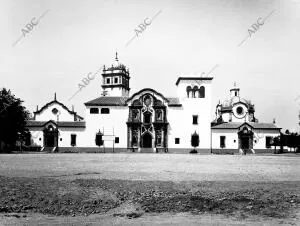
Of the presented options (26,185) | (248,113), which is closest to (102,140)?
(248,113)

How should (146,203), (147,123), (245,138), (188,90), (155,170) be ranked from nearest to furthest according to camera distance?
(146,203), (155,170), (147,123), (245,138), (188,90)

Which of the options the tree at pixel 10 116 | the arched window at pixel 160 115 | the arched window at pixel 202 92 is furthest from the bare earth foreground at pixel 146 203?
the arched window at pixel 202 92

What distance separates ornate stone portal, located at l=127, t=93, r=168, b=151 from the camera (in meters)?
54.5

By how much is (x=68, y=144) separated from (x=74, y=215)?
150 ft

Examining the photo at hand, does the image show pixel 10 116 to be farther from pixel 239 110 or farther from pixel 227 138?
pixel 239 110

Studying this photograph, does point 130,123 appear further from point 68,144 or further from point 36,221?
point 36,221

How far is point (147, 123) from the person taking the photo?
180 feet

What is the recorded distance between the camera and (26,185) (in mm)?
12609

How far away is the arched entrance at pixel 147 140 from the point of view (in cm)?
5495

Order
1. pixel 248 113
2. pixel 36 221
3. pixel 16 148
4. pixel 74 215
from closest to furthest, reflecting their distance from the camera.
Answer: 1. pixel 36 221
2. pixel 74 215
3. pixel 16 148
4. pixel 248 113

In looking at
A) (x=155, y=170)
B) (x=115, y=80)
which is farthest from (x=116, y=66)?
(x=155, y=170)

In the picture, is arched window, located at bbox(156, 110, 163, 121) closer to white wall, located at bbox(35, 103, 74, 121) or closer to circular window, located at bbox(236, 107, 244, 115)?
white wall, located at bbox(35, 103, 74, 121)

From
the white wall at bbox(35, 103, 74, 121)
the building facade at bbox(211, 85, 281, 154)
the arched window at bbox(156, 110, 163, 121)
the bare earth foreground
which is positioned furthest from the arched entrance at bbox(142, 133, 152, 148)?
the bare earth foreground

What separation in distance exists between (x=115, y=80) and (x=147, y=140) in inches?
817
